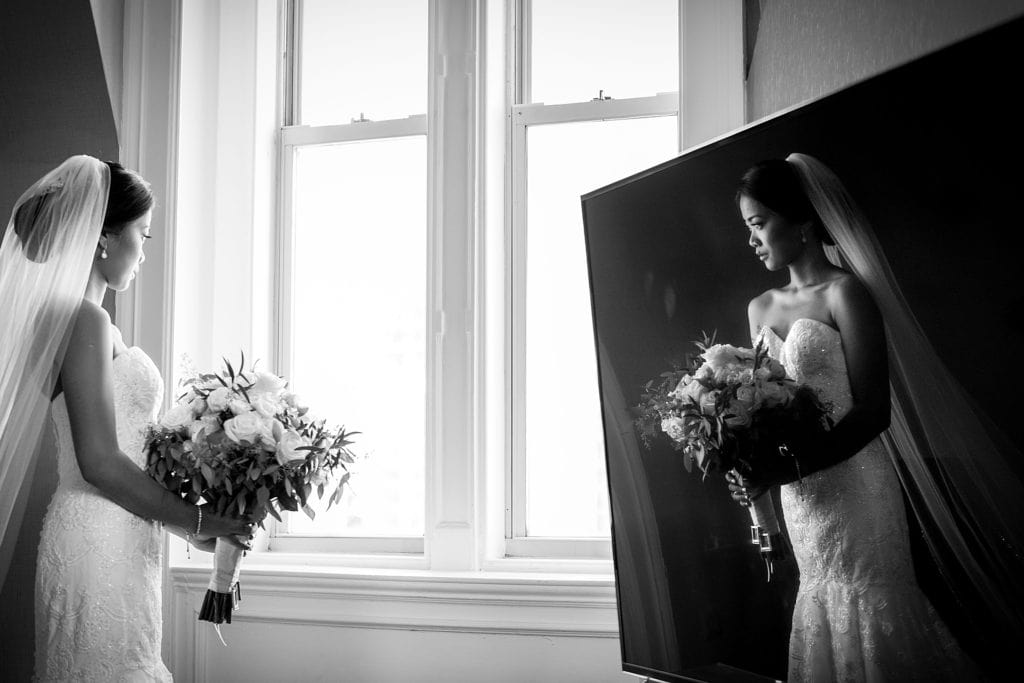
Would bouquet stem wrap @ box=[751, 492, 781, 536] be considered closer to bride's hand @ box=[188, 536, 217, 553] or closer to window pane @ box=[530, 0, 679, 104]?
bride's hand @ box=[188, 536, 217, 553]

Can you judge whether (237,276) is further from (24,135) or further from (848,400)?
(848,400)

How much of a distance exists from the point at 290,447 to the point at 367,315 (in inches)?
55.0

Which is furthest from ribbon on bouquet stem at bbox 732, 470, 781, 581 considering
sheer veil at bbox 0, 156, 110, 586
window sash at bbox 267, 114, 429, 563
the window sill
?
window sash at bbox 267, 114, 429, 563

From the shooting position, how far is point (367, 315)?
Answer: 12.7 feet

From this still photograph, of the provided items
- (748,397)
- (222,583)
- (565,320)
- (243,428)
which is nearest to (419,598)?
(222,583)

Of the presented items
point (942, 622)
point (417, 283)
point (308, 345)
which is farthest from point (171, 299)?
point (942, 622)

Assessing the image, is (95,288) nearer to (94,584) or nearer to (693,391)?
(94,584)

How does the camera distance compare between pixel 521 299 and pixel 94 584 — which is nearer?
pixel 94 584

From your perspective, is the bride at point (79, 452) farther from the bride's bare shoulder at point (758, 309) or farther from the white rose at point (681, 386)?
the bride's bare shoulder at point (758, 309)

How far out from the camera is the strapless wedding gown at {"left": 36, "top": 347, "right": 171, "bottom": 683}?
236 centimetres

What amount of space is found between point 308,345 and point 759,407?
255 cm

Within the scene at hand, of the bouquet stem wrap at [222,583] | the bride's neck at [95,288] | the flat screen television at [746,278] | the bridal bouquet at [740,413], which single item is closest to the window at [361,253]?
the bouquet stem wrap at [222,583]

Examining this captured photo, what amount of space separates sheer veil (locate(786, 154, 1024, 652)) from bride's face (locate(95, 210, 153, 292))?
2009 mm

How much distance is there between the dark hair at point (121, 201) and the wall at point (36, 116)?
0.59 meters
